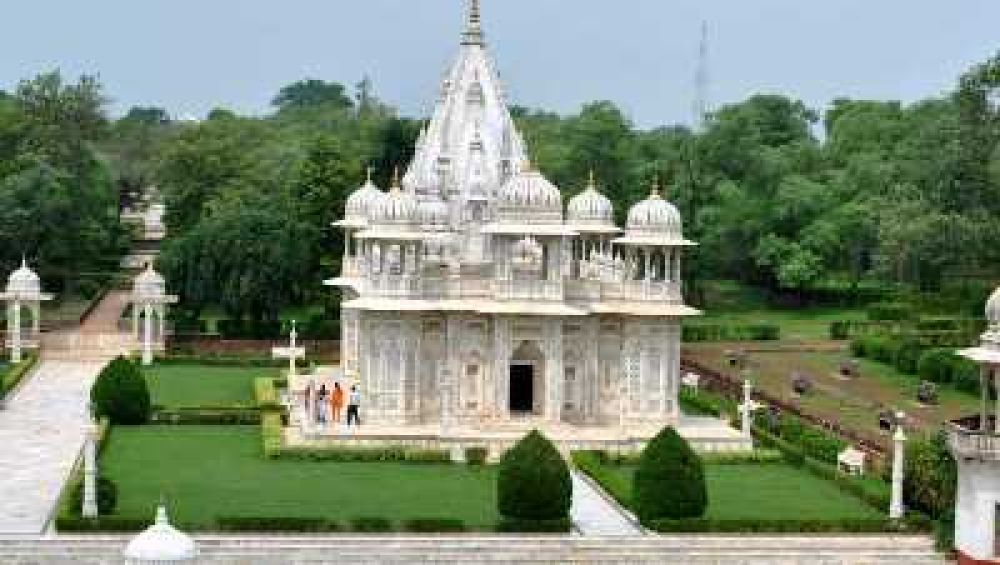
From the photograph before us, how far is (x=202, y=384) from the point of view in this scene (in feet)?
168

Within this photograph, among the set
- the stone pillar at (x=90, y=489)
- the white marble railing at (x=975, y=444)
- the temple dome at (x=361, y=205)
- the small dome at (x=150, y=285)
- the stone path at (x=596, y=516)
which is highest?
the temple dome at (x=361, y=205)

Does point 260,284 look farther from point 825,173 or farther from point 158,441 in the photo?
point 825,173

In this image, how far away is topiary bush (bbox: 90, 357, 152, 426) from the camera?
1681 inches

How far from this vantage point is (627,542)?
31.1m

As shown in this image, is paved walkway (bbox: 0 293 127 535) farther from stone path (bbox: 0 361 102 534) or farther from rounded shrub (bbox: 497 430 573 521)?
rounded shrub (bbox: 497 430 573 521)

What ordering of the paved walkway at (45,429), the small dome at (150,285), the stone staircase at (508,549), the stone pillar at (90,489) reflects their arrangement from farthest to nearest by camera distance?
the small dome at (150,285) → the paved walkway at (45,429) → the stone pillar at (90,489) → the stone staircase at (508,549)

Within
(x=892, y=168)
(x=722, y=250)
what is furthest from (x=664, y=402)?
(x=892, y=168)

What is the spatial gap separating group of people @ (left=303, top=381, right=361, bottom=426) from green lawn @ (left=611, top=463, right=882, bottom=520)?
646 cm

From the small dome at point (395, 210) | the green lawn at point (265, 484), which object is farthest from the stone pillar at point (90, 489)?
the small dome at point (395, 210)

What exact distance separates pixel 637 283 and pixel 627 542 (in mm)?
12416

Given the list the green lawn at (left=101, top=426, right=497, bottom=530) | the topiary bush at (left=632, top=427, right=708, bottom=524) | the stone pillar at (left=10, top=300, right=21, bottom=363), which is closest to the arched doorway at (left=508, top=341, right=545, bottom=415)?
the green lawn at (left=101, top=426, right=497, bottom=530)

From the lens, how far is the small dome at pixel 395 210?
143ft

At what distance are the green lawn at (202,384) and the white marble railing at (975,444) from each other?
20.9 meters

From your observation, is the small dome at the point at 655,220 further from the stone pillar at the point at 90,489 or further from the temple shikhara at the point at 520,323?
the stone pillar at the point at 90,489
